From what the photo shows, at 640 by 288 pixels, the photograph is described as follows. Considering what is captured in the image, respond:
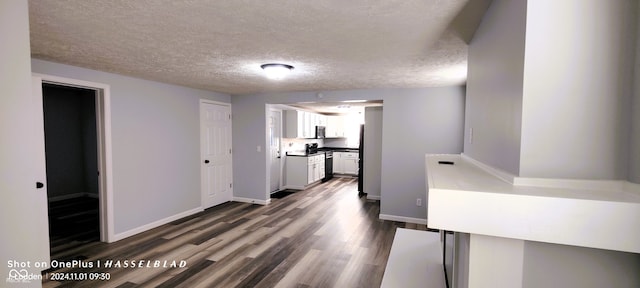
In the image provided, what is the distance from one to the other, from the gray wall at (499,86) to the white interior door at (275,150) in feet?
16.1

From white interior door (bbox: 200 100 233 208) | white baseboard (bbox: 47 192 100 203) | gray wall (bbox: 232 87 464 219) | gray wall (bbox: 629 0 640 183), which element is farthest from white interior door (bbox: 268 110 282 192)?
gray wall (bbox: 629 0 640 183)

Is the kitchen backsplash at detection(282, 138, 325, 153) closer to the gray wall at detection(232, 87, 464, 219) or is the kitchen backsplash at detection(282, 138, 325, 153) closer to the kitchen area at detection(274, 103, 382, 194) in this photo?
the kitchen area at detection(274, 103, 382, 194)

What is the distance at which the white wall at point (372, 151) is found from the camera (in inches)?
226

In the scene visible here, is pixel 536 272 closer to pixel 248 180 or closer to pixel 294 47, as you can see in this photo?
pixel 294 47

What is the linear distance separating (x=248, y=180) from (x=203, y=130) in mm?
1312

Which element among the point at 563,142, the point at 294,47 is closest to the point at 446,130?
the point at 294,47

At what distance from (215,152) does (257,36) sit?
353cm

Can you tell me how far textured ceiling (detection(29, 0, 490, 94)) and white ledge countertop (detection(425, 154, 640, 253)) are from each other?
1.15 meters

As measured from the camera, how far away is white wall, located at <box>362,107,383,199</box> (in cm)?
574

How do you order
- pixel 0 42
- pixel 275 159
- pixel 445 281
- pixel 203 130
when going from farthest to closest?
1. pixel 275 159
2. pixel 203 130
3. pixel 445 281
4. pixel 0 42

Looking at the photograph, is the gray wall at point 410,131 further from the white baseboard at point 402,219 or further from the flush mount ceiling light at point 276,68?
the flush mount ceiling light at point 276,68

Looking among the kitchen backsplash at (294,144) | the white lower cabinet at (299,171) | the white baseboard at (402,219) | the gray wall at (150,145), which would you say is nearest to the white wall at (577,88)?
the white baseboard at (402,219)

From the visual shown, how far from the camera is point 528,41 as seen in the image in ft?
3.02

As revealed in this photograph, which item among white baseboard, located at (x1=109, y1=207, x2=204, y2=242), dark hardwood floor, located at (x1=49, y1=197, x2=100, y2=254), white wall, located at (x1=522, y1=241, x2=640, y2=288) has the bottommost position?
dark hardwood floor, located at (x1=49, y1=197, x2=100, y2=254)
